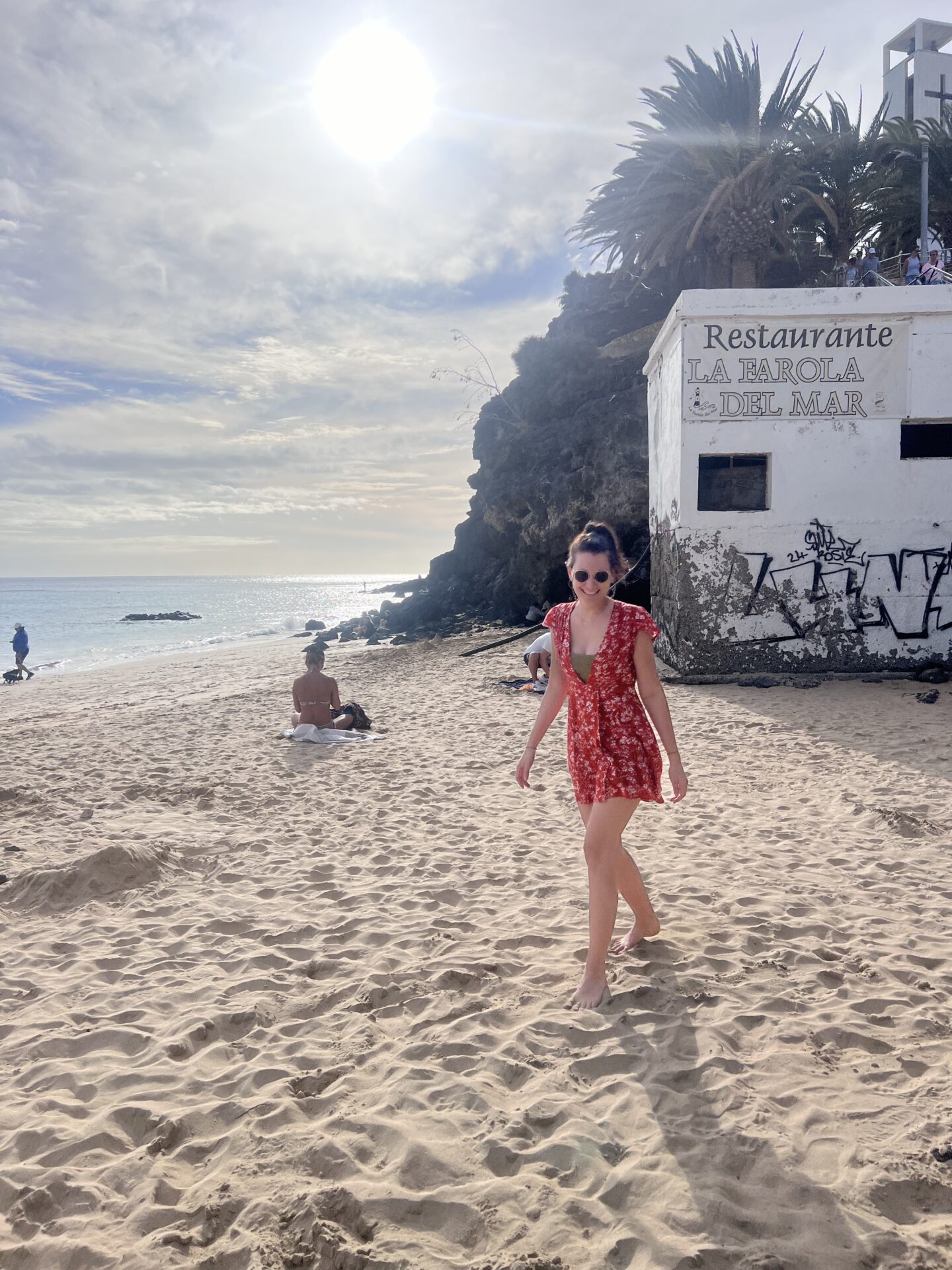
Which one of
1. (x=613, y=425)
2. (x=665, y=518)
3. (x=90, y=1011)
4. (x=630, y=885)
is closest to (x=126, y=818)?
(x=90, y=1011)

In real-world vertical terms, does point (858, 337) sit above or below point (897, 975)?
above

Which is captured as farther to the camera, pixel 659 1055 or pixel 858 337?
pixel 858 337

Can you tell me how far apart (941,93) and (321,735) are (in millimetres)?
37978

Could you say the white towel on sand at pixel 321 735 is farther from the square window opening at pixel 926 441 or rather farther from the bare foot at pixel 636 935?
the square window opening at pixel 926 441

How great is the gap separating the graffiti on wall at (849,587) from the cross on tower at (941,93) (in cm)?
A: 2843

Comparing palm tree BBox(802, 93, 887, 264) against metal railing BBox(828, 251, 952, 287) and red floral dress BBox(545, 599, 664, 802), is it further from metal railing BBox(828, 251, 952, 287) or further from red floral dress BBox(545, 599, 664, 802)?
red floral dress BBox(545, 599, 664, 802)

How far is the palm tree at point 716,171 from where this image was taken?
20156 millimetres

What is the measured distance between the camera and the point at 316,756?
28.7 ft

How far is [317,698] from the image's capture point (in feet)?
31.8

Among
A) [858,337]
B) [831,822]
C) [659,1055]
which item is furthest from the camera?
[858,337]

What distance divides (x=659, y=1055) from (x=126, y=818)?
515cm

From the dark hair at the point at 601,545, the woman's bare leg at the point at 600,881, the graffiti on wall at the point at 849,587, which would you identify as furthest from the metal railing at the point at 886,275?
the woman's bare leg at the point at 600,881

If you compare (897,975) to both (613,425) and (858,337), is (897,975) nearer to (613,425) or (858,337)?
(858,337)

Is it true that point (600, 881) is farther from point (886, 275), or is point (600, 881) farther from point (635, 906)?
point (886, 275)
